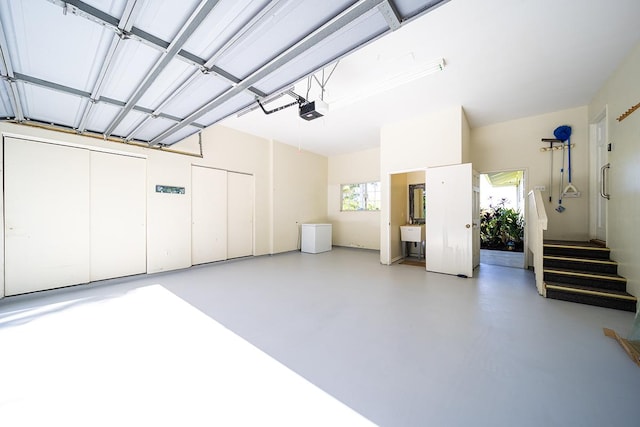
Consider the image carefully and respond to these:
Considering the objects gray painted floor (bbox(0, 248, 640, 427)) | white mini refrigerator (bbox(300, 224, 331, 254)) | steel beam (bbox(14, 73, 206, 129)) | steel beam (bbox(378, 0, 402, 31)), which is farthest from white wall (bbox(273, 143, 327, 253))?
steel beam (bbox(378, 0, 402, 31))

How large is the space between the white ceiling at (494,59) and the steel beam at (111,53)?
232 centimetres

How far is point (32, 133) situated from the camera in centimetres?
336

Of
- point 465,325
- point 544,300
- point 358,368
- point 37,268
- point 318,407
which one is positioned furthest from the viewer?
point 37,268

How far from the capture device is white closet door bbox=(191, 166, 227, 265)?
510cm

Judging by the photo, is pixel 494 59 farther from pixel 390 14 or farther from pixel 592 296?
pixel 592 296

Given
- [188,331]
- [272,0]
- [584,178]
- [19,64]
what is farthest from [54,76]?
[584,178]

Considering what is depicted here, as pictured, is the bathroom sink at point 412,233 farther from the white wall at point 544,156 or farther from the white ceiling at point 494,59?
the white ceiling at point 494,59

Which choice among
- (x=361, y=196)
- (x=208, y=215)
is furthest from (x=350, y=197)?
(x=208, y=215)

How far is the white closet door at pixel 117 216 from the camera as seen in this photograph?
389 cm

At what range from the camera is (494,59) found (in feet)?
10.0

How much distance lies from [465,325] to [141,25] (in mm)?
3955

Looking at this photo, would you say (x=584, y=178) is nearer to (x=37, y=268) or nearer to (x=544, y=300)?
(x=544, y=300)

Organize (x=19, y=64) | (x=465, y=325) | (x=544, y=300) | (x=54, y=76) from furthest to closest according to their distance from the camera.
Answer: (x=544, y=300), (x=465, y=325), (x=54, y=76), (x=19, y=64)

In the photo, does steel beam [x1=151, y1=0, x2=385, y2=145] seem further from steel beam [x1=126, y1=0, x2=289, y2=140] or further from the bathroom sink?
the bathroom sink
